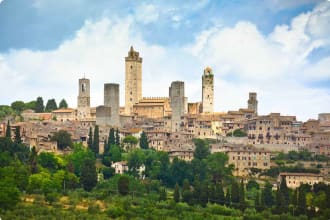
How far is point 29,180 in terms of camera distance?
2289cm

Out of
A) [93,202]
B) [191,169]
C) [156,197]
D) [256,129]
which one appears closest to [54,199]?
[93,202]

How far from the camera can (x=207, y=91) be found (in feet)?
116

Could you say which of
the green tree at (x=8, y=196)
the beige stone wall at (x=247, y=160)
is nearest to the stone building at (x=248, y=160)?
the beige stone wall at (x=247, y=160)

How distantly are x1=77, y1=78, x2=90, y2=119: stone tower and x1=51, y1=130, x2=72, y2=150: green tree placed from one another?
5.23m

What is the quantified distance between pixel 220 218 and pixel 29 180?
480 cm

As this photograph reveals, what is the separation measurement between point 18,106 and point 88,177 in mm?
12587

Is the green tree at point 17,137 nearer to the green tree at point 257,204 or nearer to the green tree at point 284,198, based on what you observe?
the green tree at point 257,204

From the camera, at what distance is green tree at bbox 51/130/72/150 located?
96.2 ft

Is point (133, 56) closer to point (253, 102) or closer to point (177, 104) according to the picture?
point (177, 104)

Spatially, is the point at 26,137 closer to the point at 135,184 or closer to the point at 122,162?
the point at 122,162

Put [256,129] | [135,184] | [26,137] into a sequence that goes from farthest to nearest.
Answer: [256,129], [26,137], [135,184]

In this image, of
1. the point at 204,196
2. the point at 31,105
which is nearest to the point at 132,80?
the point at 31,105

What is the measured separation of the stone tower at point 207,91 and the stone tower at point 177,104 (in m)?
1.67

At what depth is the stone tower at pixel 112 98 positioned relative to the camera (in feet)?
109
